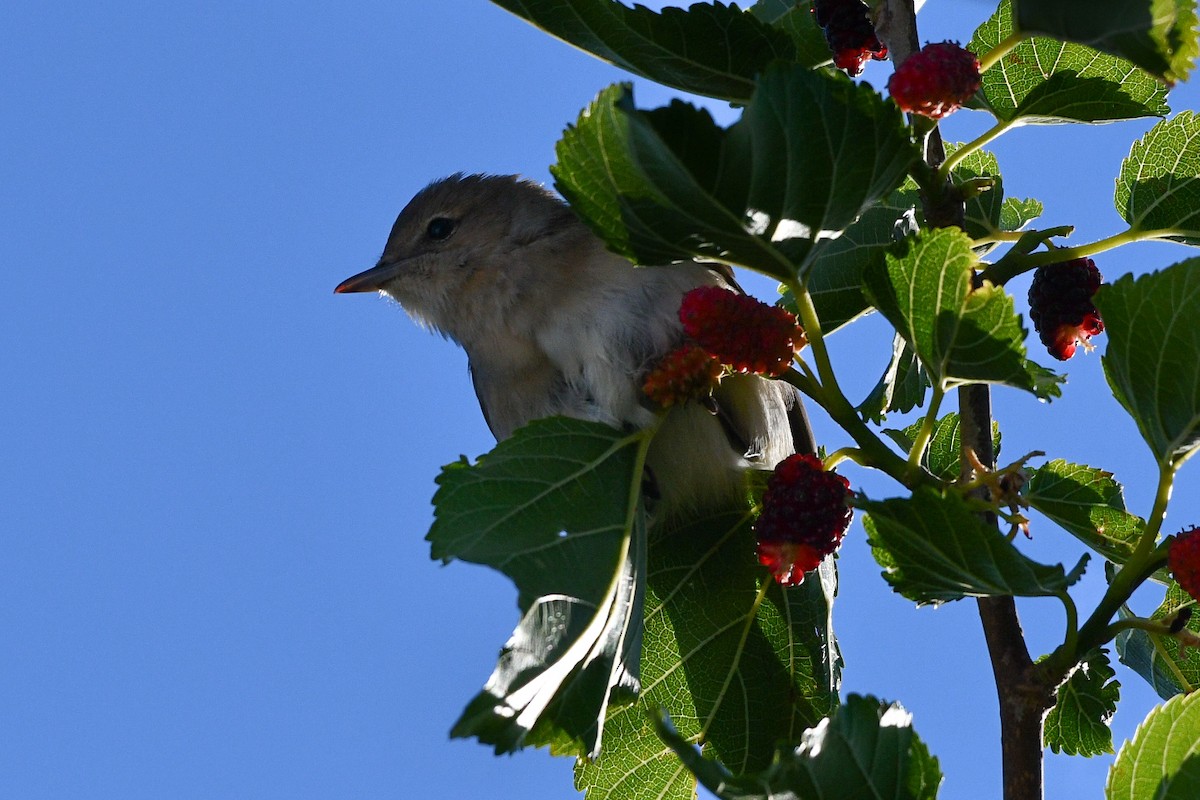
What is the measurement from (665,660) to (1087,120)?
147cm

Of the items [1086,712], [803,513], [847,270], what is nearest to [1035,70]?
[847,270]

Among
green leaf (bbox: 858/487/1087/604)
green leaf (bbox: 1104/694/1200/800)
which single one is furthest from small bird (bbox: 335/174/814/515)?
green leaf (bbox: 1104/694/1200/800)

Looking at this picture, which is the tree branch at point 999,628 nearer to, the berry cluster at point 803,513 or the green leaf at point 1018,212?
the berry cluster at point 803,513

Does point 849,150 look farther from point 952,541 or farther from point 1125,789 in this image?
point 1125,789

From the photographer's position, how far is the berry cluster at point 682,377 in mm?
2660

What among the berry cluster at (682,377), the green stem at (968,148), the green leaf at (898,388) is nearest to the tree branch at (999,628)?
the green stem at (968,148)

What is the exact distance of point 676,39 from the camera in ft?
7.71

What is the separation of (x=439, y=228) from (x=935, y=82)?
9.79 ft

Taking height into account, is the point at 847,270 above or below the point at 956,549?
above

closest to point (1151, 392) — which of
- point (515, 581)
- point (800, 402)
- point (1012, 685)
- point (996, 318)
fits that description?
point (996, 318)

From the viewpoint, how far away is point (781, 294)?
118 inches

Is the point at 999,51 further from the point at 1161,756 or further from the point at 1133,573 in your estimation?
the point at 1161,756

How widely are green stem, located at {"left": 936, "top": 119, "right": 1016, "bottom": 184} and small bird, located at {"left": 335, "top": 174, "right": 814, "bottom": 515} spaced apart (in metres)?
0.74

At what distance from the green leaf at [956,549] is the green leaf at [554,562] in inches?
19.2
